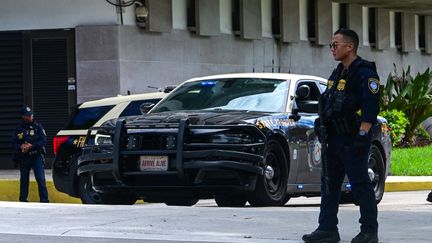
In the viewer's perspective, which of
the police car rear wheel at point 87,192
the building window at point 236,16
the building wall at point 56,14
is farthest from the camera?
the building window at point 236,16

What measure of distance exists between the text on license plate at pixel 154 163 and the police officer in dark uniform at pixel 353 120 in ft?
11.2

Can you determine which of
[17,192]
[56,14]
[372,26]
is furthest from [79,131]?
[372,26]

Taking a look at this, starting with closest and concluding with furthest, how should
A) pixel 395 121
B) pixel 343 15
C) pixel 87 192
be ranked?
pixel 87 192 → pixel 395 121 → pixel 343 15

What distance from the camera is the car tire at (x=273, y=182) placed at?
12016mm

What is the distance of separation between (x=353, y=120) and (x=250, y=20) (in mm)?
18957

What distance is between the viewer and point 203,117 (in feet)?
39.4

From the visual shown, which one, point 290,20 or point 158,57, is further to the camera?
point 290,20

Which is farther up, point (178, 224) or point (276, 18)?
point (276, 18)

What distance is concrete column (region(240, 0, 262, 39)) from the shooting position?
88.5ft

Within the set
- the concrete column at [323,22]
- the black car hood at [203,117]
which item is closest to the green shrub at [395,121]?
the concrete column at [323,22]

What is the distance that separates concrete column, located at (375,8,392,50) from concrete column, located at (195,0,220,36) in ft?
28.8

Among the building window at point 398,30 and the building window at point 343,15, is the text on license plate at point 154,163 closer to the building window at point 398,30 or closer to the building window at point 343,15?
the building window at point 343,15

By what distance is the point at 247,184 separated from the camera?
11.7m

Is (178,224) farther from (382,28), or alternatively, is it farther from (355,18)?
(382,28)
